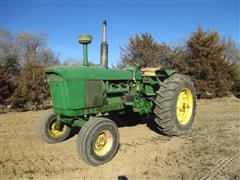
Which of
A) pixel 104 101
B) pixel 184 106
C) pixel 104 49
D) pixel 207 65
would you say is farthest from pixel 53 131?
pixel 207 65

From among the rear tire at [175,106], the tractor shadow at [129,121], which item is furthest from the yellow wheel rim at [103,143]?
the tractor shadow at [129,121]

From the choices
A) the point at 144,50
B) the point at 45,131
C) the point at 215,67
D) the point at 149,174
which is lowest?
the point at 149,174

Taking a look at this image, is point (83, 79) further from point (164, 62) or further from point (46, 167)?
point (164, 62)

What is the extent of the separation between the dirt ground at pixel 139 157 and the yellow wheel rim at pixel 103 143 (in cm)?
24

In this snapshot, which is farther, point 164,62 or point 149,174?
point 164,62

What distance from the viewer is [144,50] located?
2106 cm

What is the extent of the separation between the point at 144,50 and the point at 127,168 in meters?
16.5

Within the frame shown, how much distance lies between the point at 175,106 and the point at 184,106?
79 cm

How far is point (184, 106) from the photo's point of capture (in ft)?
25.0

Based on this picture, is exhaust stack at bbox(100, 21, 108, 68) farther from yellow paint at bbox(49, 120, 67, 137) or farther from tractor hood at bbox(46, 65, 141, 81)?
yellow paint at bbox(49, 120, 67, 137)

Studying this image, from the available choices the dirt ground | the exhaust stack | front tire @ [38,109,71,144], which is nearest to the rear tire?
the dirt ground

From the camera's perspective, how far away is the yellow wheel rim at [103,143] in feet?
18.2

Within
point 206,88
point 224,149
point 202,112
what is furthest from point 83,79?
point 206,88

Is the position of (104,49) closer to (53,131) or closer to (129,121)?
(53,131)
